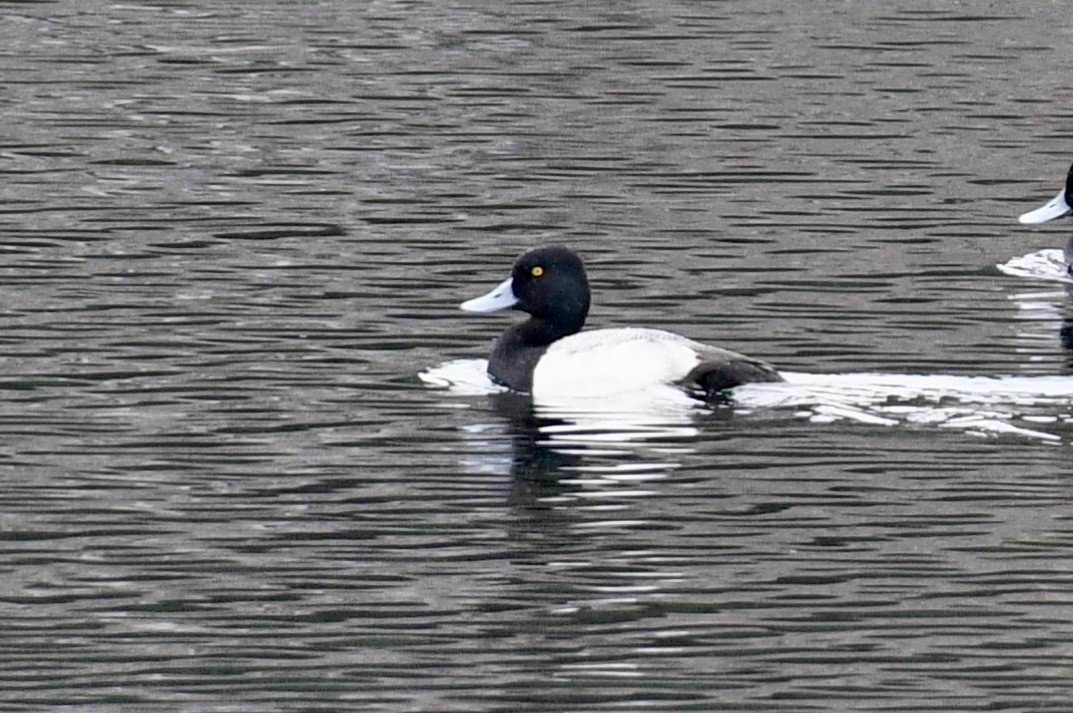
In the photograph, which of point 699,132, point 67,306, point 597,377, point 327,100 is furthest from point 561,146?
point 597,377

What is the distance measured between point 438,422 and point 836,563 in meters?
3.28

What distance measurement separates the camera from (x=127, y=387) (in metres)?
14.5

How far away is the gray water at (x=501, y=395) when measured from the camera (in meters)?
9.88

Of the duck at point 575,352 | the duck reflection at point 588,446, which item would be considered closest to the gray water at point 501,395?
the duck reflection at point 588,446

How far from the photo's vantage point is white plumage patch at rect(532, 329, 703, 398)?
14422mm

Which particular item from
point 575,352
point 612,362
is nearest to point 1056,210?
point 575,352

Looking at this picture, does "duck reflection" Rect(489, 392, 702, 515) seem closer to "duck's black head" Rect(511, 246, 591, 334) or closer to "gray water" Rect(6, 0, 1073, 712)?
"gray water" Rect(6, 0, 1073, 712)

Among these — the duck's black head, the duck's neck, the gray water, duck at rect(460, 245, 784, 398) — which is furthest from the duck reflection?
the duck's black head

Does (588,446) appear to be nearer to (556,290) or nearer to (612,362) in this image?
(612,362)

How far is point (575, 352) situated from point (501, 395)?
17.4 inches

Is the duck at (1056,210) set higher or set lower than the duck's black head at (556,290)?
lower

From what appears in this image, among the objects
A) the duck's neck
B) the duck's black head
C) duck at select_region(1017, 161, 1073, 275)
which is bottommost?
duck at select_region(1017, 161, 1073, 275)

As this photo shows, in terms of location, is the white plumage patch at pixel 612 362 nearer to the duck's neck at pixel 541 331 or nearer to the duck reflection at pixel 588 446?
the duck reflection at pixel 588 446

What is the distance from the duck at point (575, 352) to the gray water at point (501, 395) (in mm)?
377
